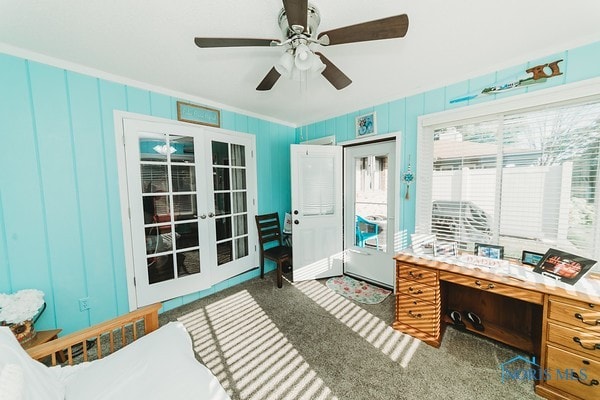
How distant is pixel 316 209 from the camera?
121 inches

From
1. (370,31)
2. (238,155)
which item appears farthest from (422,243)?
(238,155)

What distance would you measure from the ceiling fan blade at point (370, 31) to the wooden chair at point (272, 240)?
7.87 ft

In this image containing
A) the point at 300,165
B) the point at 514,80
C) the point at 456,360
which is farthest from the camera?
the point at 300,165

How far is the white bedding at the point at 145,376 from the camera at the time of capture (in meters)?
0.88

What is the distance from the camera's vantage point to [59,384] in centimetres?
96

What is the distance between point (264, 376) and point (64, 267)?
6.28 ft

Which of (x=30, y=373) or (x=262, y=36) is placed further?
(x=262, y=36)

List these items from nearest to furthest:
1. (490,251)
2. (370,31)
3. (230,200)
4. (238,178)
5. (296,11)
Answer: (296,11) → (370,31) → (490,251) → (230,200) → (238,178)

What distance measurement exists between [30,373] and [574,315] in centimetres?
279

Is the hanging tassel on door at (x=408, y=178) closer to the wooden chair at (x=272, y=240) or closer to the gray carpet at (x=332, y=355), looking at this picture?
the gray carpet at (x=332, y=355)

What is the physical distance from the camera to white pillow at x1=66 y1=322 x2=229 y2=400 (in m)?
0.88

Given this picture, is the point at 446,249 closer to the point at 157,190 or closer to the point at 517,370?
the point at 517,370

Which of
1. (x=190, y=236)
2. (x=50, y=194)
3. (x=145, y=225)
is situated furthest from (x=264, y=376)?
(x=50, y=194)

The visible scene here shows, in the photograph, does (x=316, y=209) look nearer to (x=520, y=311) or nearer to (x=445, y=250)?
(x=445, y=250)
